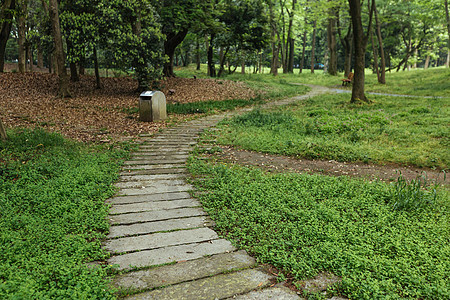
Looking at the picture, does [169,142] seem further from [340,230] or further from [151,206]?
[340,230]

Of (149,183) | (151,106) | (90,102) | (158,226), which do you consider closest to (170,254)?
(158,226)

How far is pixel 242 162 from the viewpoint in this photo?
6570 millimetres

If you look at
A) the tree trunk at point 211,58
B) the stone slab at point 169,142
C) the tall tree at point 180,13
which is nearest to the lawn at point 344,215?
the stone slab at point 169,142

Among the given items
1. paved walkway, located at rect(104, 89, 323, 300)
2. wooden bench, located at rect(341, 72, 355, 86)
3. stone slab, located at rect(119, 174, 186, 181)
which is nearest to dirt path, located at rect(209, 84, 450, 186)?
stone slab, located at rect(119, 174, 186, 181)

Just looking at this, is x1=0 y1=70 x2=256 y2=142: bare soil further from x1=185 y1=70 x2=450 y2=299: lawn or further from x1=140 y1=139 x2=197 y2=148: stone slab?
x1=185 y1=70 x2=450 y2=299: lawn

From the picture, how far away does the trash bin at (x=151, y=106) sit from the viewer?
33.0 ft

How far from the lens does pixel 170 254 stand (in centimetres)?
326

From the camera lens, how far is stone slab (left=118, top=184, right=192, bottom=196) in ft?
16.0

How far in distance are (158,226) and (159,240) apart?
0.36m

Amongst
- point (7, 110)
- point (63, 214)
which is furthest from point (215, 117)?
point (63, 214)

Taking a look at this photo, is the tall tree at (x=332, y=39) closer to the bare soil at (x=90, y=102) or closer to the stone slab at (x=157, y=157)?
the bare soil at (x=90, y=102)

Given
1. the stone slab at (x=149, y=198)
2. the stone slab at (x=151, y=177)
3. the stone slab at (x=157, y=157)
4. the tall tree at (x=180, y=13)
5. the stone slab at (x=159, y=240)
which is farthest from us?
the tall tree at (x=180, y=13)

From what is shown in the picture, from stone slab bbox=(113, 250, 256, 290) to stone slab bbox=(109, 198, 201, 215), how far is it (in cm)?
139

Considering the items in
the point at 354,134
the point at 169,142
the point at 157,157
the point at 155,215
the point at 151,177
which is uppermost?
the point at 354,134
